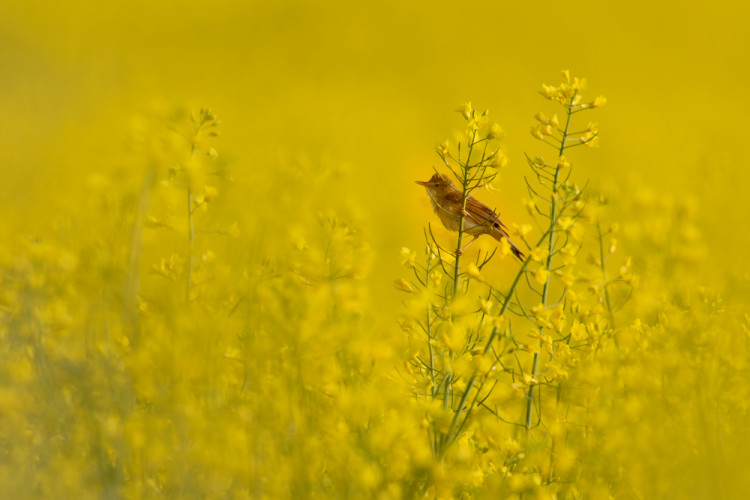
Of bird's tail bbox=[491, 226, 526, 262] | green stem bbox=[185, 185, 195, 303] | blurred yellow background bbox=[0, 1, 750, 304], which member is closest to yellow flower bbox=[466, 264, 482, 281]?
bird's tail bbox=[491, 226, 526, 262]

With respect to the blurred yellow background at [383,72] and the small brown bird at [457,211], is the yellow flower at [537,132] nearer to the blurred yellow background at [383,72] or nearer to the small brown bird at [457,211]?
the small brown bird at [457,211]

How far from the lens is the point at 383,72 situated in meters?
10.9

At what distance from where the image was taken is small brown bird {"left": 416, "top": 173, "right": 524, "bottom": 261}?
1.90m

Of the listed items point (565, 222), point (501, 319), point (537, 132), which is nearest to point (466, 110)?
point (537, 132)

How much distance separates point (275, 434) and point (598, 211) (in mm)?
958

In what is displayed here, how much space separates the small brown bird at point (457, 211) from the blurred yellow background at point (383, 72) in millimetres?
3925

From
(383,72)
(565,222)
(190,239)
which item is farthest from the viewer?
(383,72)

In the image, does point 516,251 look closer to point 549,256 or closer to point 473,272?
point 549,256

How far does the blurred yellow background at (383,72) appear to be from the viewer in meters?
7.21

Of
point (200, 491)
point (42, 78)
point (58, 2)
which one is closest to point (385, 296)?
point (200, 491)

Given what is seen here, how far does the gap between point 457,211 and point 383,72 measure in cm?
922

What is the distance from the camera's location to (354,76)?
10.9m

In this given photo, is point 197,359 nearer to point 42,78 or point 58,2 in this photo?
point 42,78

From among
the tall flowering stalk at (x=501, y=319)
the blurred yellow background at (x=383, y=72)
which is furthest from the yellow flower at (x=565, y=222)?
the blurred yellow background at (x=383, y=72)
